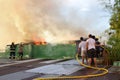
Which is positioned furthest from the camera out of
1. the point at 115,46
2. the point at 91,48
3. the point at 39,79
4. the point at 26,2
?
the point at 26,2

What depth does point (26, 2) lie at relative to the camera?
31.1 metres

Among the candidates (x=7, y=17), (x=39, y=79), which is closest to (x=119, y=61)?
(x=39, y=79)

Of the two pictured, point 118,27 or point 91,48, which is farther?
point 118,27

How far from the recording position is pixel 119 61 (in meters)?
17.9

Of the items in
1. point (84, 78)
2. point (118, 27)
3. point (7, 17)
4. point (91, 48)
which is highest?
point (7, 17)

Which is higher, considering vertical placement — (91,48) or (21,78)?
(91,48)

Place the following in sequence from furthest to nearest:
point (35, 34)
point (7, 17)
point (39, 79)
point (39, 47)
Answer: point (7, 17) < point (35, 34) < point (39, 47) < point (39, 79)

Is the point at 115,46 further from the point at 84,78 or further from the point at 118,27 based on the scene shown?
the point at 84,78

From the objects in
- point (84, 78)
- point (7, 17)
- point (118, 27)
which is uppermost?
point (7, 17)

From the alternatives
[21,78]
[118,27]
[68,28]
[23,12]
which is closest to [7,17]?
[23,12]

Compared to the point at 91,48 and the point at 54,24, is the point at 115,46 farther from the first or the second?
the point at 54,24

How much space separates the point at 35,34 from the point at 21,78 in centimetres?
2028

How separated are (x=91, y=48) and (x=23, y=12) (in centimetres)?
1624

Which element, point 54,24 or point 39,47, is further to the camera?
point 54,24
